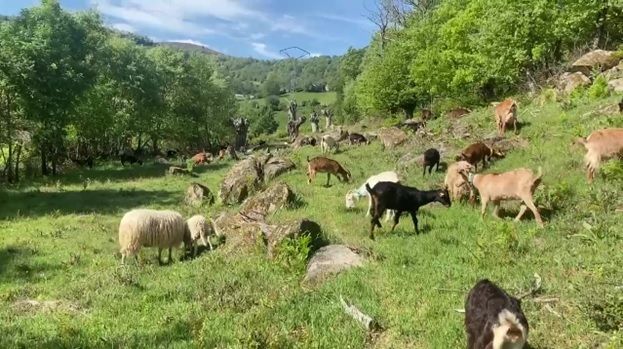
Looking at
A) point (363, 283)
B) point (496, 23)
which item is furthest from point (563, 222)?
point (496, 23)

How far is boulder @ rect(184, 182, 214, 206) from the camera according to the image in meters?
22.6

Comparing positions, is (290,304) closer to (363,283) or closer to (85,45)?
(363,283)

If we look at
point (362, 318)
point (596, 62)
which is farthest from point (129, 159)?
point (362, 318)

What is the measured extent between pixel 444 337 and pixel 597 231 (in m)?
4.63

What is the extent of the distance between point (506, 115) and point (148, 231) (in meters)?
15.9

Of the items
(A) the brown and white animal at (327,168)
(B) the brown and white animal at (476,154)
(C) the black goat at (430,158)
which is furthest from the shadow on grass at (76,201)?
(B) the brown and white animal at (476,154)

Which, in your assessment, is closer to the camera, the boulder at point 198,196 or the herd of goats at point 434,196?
the herd of goats at point 434,196

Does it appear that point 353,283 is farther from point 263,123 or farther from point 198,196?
point 263,123

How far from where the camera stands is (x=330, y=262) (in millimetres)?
10688

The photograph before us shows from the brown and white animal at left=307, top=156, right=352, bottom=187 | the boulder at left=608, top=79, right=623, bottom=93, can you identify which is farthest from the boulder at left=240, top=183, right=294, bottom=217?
the boulder at left=608, top=79, right=623, bottom=93

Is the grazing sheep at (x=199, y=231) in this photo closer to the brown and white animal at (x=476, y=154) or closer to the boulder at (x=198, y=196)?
the boulder at (x=198, y=196)

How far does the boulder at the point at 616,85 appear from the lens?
2288cm

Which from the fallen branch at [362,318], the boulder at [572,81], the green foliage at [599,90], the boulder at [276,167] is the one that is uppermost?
the boulder at [572,81]

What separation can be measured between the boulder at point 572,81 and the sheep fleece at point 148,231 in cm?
2004
